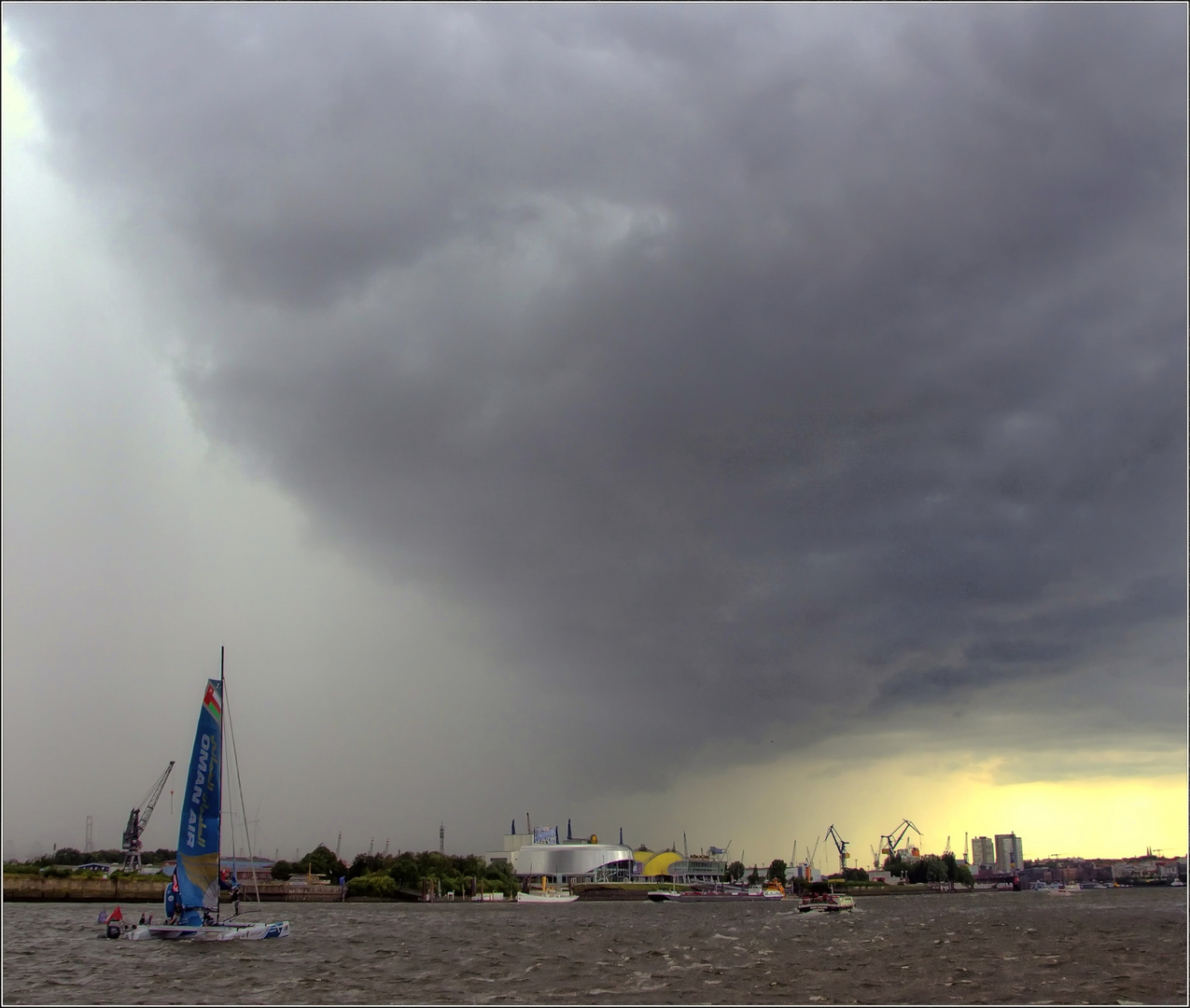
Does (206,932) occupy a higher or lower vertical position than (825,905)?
higher

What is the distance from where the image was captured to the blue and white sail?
76.9 m

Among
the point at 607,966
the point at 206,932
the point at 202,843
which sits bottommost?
the point at 607,966

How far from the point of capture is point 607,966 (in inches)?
2697

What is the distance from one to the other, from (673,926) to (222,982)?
72602 mm

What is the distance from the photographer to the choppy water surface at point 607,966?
53125 mm

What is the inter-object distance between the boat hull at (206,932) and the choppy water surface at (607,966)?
0.81 metres

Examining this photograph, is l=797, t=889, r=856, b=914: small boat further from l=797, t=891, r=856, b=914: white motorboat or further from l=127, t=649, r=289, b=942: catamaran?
l=127, t=649, r=289, b=942: catamaran

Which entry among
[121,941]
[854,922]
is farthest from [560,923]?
[121,941]

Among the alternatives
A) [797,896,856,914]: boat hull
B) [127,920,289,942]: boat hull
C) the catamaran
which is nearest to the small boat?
[797,896,856,914]: boat hull

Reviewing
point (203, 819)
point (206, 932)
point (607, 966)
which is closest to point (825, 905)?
point (607, 966)

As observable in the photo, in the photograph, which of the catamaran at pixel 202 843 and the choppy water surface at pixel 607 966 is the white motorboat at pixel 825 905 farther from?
the catamaran at pixel 202 843

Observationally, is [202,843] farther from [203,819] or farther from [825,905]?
[825,905]

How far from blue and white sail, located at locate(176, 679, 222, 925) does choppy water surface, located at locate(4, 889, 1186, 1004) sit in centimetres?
364

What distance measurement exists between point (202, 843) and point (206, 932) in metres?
7.21
